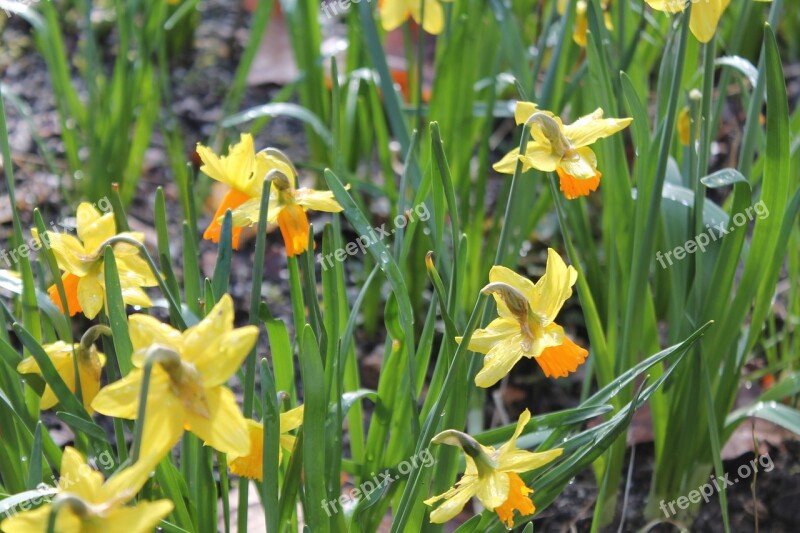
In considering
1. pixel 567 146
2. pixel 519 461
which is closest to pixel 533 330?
pixel 519 461

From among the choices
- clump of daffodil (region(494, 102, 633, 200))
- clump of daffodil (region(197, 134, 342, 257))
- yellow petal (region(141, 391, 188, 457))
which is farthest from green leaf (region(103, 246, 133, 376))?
clump of daffodil (region(494, 102, 633, 200))

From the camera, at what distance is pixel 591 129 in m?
1.25

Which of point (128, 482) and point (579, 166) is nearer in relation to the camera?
point (128, 482)

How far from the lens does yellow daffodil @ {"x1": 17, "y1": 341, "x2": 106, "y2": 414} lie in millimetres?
1231

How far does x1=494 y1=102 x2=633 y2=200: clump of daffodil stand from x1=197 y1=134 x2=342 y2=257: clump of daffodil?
28cm

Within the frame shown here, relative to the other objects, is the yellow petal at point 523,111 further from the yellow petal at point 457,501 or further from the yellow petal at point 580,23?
the yellow petal at point 580,23

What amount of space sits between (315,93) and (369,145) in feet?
0.83

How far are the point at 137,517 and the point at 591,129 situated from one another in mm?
782

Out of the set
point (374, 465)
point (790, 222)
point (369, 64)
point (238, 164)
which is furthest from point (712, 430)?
point (369, 64)

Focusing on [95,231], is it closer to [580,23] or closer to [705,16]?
[705,16]

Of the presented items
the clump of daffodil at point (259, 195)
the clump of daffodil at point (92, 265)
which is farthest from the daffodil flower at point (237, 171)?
the clump of daffodil at point (92, 265)

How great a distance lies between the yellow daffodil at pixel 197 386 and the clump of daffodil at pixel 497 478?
285mm

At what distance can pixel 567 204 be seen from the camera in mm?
1829

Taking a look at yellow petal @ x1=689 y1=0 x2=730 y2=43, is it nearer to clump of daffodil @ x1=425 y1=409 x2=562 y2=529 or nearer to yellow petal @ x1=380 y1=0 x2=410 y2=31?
clump of daffodil @ x1=425 y1=409 x2=562 y2=529
